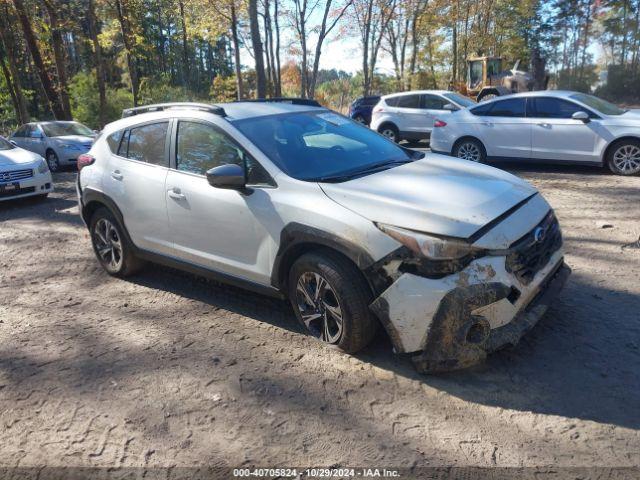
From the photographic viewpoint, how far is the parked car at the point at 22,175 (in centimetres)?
945

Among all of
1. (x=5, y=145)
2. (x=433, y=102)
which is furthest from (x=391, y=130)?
(x=5, y=145)

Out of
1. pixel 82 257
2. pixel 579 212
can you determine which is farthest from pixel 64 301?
pixel 579 212

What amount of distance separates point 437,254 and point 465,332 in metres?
0.50

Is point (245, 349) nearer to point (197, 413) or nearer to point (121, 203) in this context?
point (197, 413)

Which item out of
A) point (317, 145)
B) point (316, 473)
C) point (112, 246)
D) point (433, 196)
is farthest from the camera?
point (112, 246)

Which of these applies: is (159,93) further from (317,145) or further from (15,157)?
(317,145)

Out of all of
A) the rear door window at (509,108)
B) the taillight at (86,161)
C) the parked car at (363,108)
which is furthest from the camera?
the parked car at (363,108)

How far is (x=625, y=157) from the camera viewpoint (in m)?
9.03

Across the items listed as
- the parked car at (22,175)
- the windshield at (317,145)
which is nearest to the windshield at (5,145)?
the parked car at (22,175)

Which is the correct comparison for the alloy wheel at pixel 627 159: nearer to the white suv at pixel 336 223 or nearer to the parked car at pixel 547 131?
the parked car at pixel 547 131

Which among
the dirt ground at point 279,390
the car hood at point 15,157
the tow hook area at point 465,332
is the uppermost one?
the car hood at point 15,157

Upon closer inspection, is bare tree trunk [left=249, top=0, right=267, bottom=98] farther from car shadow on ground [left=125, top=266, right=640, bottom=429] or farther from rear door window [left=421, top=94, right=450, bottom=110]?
car shadow on ground [left=125, top=266, right=640, bottom=429]

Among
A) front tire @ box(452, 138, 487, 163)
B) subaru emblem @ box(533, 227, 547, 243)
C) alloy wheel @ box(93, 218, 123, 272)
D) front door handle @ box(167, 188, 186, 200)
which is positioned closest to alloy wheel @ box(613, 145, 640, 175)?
front tire @ box(452, 138, 487, 163)

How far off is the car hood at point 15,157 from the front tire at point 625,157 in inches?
428
